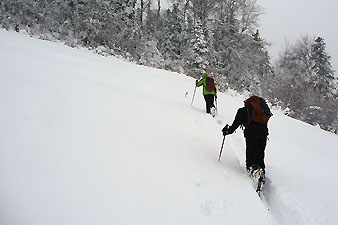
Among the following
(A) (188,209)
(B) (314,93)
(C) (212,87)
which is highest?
(B) (314,93)

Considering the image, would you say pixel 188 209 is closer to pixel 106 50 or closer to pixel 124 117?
pixel 124 117

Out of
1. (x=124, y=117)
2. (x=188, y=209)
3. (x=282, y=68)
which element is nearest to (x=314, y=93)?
(x=282, y=68)

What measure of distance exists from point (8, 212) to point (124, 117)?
343 cm

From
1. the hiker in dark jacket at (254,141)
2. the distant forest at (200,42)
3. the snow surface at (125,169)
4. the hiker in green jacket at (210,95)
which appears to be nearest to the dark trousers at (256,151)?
the hiker in dark jacket at (254,141)

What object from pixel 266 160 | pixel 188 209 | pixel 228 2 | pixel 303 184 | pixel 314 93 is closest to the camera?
pixel 188 209

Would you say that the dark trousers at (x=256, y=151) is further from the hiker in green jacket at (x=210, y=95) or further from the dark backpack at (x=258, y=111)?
the hiker in green jacket at (x=210, y=95)

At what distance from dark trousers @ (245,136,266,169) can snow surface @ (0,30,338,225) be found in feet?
0.99

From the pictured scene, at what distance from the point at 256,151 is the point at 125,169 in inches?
90.9

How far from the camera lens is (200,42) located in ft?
70.3

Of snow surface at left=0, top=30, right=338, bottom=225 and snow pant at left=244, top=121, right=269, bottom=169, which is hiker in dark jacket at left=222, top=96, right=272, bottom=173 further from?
snow surface at left=0, top=30, right=338, bottom=225

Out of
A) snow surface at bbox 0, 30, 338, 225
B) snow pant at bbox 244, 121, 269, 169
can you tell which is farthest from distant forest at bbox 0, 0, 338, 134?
snow pant at bbox 244, 121, 269, 169

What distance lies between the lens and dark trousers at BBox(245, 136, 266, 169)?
4.24 meters

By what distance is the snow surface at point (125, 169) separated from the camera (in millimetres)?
2516

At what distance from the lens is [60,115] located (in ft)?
14.5
